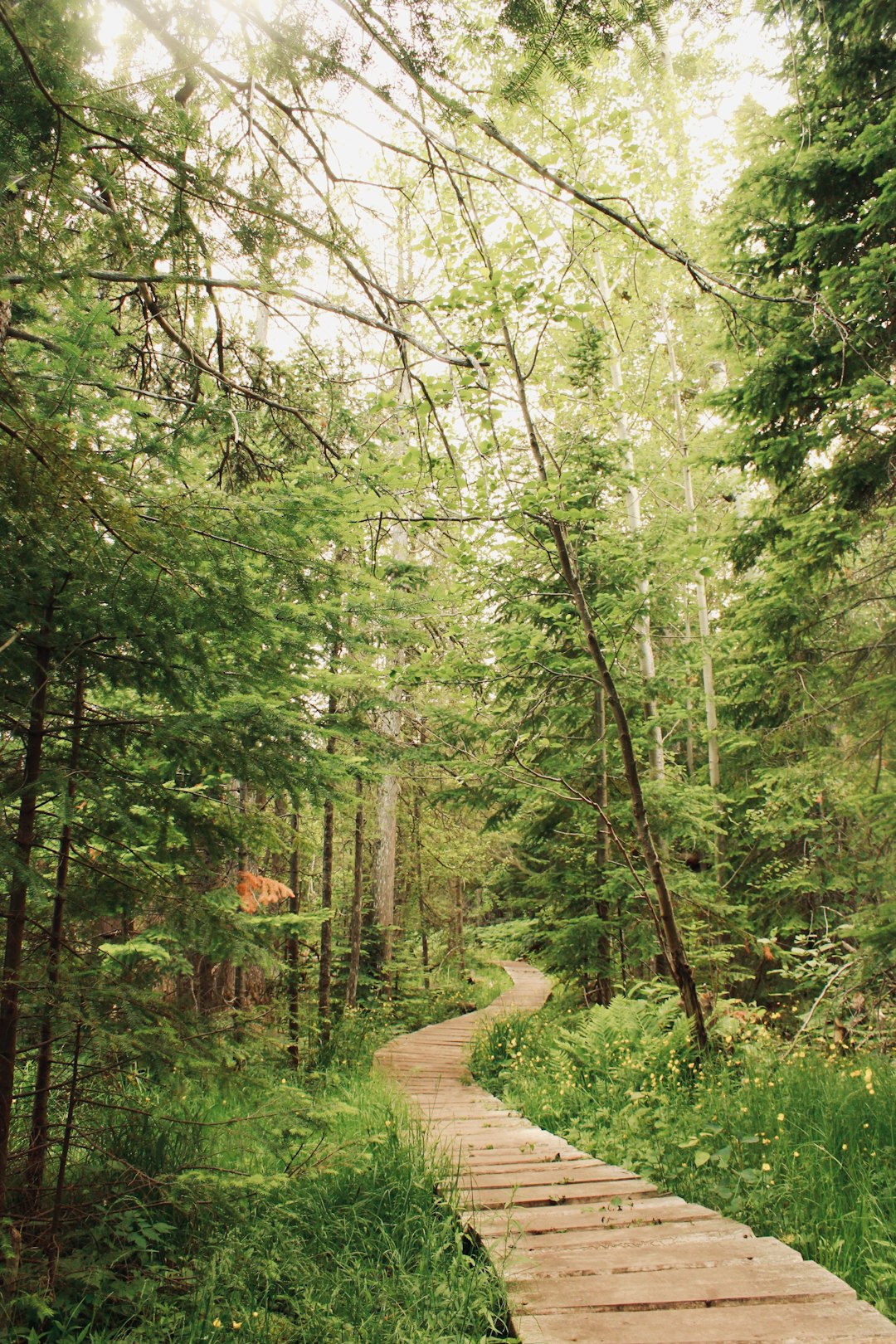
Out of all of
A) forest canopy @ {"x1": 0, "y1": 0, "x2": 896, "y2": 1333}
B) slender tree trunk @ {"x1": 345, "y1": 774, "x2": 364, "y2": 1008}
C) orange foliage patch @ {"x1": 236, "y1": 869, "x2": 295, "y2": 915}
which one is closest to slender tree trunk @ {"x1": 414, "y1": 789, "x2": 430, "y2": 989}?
slender tree trunk @ {"x1": 345, "y1": 774, "x2": 364, "y2": 1008}

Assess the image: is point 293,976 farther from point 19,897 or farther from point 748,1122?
point 19,897

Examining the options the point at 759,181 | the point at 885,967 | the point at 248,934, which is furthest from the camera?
the point at 759,181

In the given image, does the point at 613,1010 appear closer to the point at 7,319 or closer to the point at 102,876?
the point at 102,876

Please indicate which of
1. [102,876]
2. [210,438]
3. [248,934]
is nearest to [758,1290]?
[248,934]

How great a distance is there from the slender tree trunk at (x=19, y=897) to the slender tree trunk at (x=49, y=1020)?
0.10m

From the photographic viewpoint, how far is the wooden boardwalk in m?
2.33

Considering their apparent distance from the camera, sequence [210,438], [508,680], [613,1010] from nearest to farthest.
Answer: [210,438]
[613,1010]
[508,680]

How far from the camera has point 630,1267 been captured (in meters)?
2.78

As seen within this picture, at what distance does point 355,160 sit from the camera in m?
Result: 3.51

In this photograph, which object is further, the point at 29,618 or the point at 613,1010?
the point at 613,1010

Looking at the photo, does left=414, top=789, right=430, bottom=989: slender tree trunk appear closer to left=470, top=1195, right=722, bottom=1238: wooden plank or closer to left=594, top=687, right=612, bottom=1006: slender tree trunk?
left=594, top=687, right=612, bottom=1006: slender tree trunk

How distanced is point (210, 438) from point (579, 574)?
5105mm

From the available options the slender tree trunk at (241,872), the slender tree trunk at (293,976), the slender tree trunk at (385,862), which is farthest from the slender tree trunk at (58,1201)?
the slender tree trunk at (385,862)

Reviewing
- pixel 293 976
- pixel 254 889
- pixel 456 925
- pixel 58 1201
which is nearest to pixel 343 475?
pixel 58 1201
